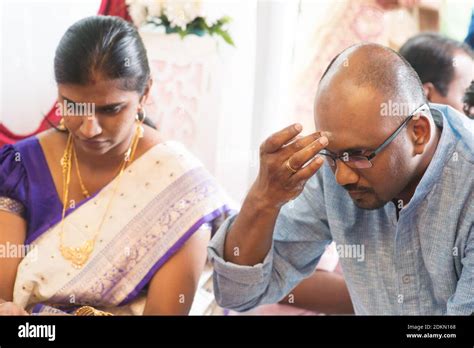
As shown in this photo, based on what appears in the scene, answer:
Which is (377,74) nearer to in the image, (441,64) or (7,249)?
(441,64)

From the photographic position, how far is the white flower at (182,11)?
69.9 inches

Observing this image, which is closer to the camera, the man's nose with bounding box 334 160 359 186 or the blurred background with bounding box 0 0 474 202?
the man's nose with bounding box 334 160 359 186

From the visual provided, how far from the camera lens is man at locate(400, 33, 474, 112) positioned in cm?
200

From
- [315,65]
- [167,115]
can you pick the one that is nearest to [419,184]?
[315,65]

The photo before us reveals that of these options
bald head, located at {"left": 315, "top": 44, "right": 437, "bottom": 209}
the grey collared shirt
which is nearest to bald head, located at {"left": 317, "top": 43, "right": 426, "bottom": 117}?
bald head, located at {"left": 315, "top": 44, "right": 437, "bottom": 209}

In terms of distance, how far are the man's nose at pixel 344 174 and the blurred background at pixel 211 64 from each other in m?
0.44

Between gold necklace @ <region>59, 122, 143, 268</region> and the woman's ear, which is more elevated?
the woman's ear

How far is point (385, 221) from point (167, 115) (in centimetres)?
60

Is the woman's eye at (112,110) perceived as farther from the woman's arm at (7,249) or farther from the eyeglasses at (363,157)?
the eyeglasses at (363,157)

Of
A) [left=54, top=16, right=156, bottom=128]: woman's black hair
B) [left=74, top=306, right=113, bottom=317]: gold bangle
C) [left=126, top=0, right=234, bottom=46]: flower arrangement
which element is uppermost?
[left=126, top=0, right=234, bottom=46]: flower arrangement

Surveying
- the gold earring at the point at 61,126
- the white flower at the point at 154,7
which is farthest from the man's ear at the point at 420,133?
the gold earring at the point at 61,126

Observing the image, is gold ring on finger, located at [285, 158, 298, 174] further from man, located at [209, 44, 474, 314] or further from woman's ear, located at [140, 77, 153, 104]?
woman's ear, located at [140, 77, 153, 104]

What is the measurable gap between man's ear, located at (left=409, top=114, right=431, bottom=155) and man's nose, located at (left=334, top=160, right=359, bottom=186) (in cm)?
14

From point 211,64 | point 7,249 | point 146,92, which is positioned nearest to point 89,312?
point 7,249
